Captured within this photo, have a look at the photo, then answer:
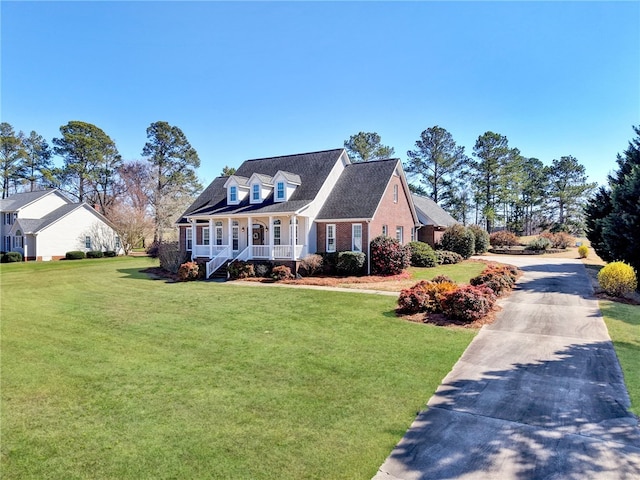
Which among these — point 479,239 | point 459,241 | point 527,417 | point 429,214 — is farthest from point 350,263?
point 479,239

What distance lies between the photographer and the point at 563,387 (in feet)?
21.0

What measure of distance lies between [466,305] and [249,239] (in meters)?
15.2

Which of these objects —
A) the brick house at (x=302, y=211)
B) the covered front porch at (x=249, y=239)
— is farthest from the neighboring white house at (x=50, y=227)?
the covered front porch at (x=249, y=239)

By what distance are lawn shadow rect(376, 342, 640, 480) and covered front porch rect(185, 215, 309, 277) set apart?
1619 cm

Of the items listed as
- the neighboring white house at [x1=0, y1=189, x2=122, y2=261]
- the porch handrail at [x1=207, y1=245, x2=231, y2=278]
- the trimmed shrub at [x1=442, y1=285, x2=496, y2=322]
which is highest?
the neighboring white house at [x1=0, y1=189, x2=122, y2=261]

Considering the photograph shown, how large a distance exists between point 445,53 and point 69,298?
19.5 metres

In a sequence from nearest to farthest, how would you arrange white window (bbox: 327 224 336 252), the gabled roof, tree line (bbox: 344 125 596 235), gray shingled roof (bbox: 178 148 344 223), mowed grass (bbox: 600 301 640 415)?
1. mowed grass (bbox: 600 301 640 415)
2. white window (bbox: 327 224 336 252)
3. gray shingled roof (bbox: 178 148 344 223)
4. the gabled roof
5. tree line (bbox: 344 125 596 235)

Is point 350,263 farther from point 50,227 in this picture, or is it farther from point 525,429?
point 50,227

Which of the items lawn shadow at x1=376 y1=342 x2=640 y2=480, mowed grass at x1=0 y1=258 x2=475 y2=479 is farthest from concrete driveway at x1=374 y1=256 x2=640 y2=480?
mowed grass at x1=0 y1=258 x2=475 y2=479

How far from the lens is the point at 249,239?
22.9 metres

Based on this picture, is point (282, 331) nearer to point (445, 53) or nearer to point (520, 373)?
point (520, 373)

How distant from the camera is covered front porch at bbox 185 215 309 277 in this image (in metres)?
22.4

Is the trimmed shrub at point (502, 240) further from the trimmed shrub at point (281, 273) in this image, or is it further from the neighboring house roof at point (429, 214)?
the trimmed shrub at point (281, 273)

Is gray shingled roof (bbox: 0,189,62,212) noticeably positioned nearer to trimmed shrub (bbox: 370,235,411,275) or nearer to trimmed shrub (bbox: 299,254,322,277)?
trimmed shrub (bbox: 299,254,322,277)
